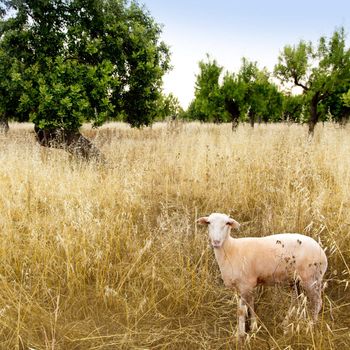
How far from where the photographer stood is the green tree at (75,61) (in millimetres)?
8664

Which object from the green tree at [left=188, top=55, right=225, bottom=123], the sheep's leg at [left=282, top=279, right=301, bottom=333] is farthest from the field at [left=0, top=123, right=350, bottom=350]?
the green tree at [left=188, top=55, right=225, bottom=123]

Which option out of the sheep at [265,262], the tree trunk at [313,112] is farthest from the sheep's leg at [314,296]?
the tree trunk at [313,112]

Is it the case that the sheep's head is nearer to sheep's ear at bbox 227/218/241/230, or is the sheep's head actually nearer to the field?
sheep's ear at bbox 227/218/241/230

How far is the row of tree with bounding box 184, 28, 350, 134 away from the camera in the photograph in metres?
15.5

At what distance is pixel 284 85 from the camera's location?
1661 centimetres

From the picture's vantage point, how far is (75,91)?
8.45 metres

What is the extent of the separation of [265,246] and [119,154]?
7315 millimetres

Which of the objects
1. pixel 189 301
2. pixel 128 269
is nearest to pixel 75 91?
pixel 128 269

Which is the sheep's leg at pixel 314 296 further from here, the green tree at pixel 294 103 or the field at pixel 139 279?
the green tree at pixel 294 103

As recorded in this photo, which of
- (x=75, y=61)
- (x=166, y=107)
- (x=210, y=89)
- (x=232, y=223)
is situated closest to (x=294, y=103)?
(x=210, y=89)

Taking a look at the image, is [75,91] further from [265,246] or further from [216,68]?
[216,68]

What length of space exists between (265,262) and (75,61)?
8030mm

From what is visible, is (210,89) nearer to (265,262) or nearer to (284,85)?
(284,85)

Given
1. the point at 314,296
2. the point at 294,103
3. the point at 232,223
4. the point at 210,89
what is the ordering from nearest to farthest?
the point at 314,296 < the point at 232,223 < the point at 210,89 < the point at 294,103
